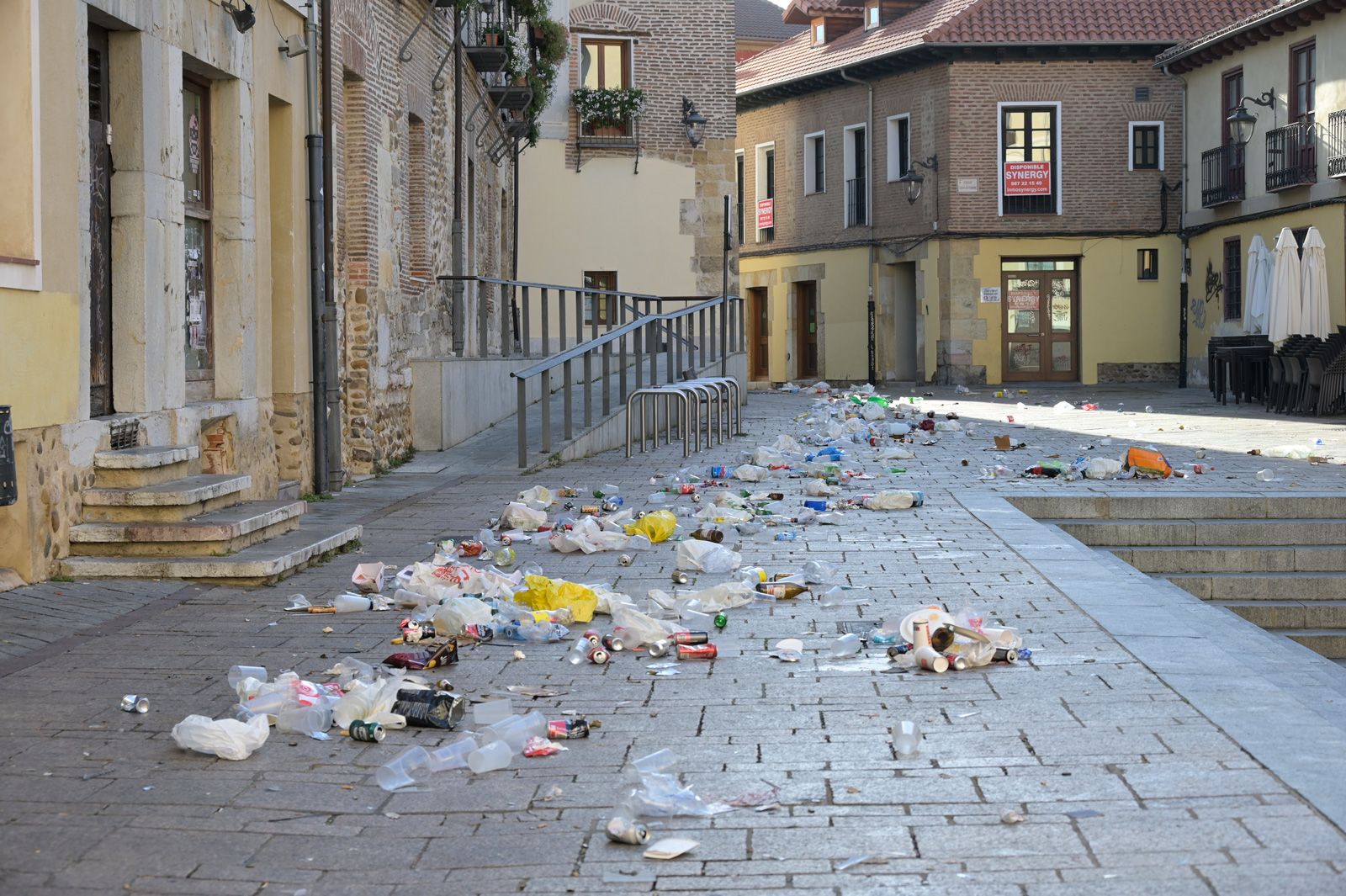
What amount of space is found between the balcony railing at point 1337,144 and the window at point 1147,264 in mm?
8176

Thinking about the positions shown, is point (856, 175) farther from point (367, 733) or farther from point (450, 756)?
point (450, 756)

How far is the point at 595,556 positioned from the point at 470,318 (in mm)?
9090

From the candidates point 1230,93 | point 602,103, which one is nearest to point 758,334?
point 1230,93

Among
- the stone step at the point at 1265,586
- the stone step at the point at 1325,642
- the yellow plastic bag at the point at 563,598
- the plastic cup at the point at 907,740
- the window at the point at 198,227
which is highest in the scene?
the window at the point at 198,227

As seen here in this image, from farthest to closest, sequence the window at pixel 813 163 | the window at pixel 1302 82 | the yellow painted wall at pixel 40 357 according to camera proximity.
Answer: the window at pixel 813 163 < the window at pixel 1302 82 < the yellow painted wall at pixel 40 357

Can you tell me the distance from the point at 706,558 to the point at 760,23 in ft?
166

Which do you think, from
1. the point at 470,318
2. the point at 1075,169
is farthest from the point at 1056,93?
the point at 470,318

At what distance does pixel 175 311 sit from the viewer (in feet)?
30.5

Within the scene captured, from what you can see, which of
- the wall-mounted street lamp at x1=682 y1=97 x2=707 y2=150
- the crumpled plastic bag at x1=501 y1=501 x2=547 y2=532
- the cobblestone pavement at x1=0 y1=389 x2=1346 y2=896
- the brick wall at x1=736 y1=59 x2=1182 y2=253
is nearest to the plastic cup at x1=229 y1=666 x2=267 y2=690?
the cobblestone pavement at x1=0 y1=389 x2=1346 y2=896

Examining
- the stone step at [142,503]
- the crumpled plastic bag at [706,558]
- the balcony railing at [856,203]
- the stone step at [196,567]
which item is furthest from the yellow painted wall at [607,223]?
the stone step at [196,567]

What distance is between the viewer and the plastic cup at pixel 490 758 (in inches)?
182

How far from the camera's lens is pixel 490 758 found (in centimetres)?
463

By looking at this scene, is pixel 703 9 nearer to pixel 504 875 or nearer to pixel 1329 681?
pixel 1329 681

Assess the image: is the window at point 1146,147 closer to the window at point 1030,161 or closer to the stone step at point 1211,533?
the window at point 1030,161
